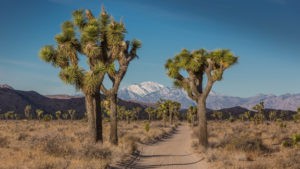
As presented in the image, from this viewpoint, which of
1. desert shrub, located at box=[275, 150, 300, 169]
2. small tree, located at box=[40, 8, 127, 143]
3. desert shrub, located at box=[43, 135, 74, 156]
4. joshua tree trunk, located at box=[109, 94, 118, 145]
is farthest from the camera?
joshua tree trunk, located at box=[109, 94, 118, 145]

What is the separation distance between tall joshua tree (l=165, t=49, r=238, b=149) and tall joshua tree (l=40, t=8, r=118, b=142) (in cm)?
594

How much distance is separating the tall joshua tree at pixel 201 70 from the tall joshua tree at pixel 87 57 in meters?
5.94

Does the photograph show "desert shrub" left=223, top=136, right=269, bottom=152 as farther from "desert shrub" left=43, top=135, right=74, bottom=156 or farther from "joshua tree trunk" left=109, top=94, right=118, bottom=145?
"desert shrub" left=43, top=135, right=74, bottom=156

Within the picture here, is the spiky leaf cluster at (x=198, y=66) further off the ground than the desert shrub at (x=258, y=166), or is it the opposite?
the spiky leaf cluster at (x=198, y=66)

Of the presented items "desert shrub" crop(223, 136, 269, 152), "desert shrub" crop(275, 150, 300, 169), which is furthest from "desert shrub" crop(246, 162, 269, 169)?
"desert shrub" crop(223, 136, 269, 152)

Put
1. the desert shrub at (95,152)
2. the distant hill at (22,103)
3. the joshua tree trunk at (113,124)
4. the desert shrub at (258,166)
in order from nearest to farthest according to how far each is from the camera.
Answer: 1. the desert shrub at (258,166)
2. the desert shrub at (95,152)
3. the joshua tree trunk at (113,124)
4. the distant hill at (22,103)

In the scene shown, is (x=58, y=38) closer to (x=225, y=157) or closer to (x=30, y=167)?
(x=30, y=167)

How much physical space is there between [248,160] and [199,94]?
680 centimetres

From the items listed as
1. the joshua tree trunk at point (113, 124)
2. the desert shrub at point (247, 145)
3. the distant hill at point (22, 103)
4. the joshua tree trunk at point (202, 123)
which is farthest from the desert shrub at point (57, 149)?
the distant hill at point (22, 103)

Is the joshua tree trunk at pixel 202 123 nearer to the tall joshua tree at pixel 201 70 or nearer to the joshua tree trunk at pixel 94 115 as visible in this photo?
the tall joshua tree at pixel 201 70

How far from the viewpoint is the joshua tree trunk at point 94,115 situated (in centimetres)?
1830

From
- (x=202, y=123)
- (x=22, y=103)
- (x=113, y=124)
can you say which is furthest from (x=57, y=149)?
(x=22, y=103)

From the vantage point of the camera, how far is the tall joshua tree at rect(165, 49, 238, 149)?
2216cm

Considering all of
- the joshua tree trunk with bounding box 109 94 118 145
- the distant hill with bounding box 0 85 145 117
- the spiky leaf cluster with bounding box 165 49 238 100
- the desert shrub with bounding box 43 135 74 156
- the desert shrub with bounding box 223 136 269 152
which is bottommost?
the desert shrub with bounding box 223 136 269 152
